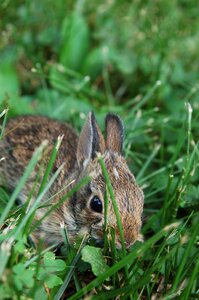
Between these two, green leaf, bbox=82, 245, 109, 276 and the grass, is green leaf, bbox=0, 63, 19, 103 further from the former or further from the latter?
green leaf, bbox=82, 245, 109, 276

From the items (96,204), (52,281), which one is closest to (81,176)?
(96,204)

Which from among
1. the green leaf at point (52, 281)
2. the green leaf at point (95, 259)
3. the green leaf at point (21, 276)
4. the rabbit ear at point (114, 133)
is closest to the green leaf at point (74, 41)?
the rabbit ear at point (114, 133)

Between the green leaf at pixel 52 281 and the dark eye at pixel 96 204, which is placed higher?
the dark eye at pixel 96 204

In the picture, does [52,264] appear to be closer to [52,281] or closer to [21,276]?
[52,281]

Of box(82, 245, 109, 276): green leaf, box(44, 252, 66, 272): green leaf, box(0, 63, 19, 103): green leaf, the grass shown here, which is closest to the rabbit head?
box(82, 245, 109, 276): green leaf

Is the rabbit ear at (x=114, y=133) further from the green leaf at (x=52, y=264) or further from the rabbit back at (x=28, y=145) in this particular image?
the green leaf at (x=52, y=264)

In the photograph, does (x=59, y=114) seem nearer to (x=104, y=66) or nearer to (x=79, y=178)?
(x=104, y=66)
